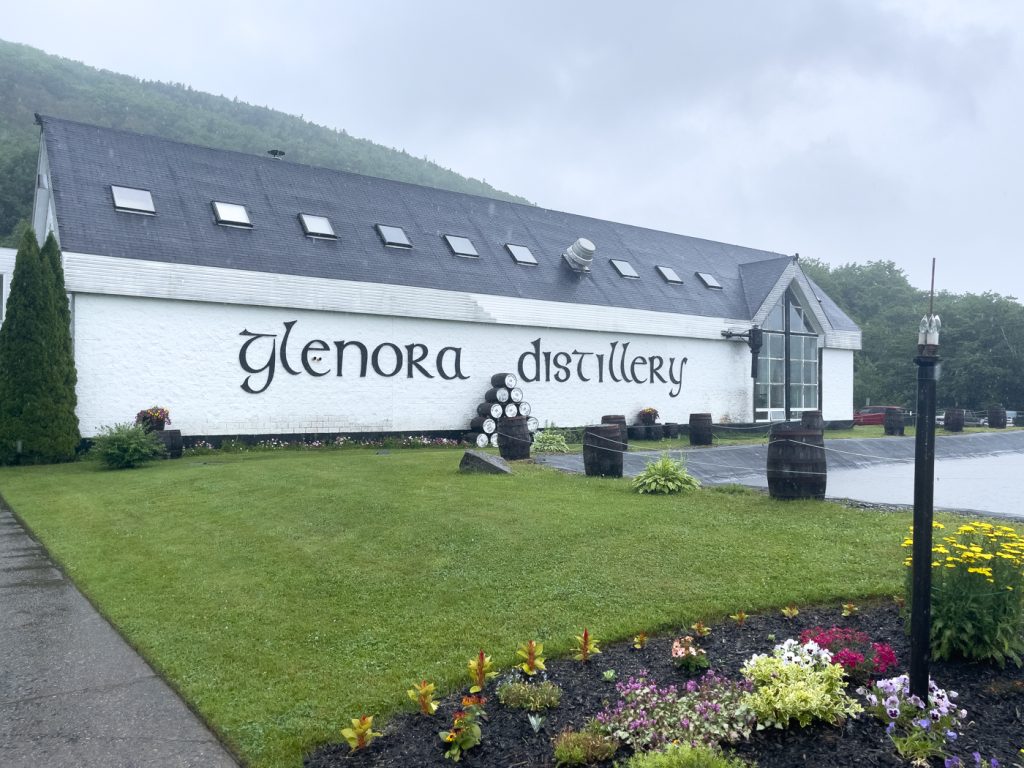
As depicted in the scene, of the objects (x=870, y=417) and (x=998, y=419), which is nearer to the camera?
(x=998, y=419)

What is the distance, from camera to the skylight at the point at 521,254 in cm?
2614

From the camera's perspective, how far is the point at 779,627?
18.7ft

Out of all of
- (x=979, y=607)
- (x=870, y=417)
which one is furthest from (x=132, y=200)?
(x=870, y=417)

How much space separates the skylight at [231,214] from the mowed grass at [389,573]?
10030mm

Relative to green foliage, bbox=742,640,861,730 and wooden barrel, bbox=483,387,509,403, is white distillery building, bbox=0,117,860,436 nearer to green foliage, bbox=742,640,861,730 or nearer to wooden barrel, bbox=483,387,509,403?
wooden barrel, bbox=483,387,509,403

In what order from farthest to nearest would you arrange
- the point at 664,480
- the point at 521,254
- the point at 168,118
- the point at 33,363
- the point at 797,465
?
1. the point at 168,118
2. the point at 521,254
3. the point at 33,363
4. the point at 664,480
5. the point at 797,465

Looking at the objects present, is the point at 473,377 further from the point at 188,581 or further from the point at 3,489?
the point at 188,581

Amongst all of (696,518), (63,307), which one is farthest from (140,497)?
(696,518)

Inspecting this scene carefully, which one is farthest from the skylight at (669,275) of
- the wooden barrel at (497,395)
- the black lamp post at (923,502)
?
the black lamp post at (923,502)

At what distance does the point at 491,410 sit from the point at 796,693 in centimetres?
1862

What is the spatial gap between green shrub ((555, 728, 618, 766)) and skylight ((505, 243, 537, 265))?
22.7 metres

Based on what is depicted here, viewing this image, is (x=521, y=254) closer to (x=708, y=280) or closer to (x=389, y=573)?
(x=708, y=280)

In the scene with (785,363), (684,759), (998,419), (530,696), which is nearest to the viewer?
(684,759)

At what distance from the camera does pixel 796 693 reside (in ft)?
13.4
